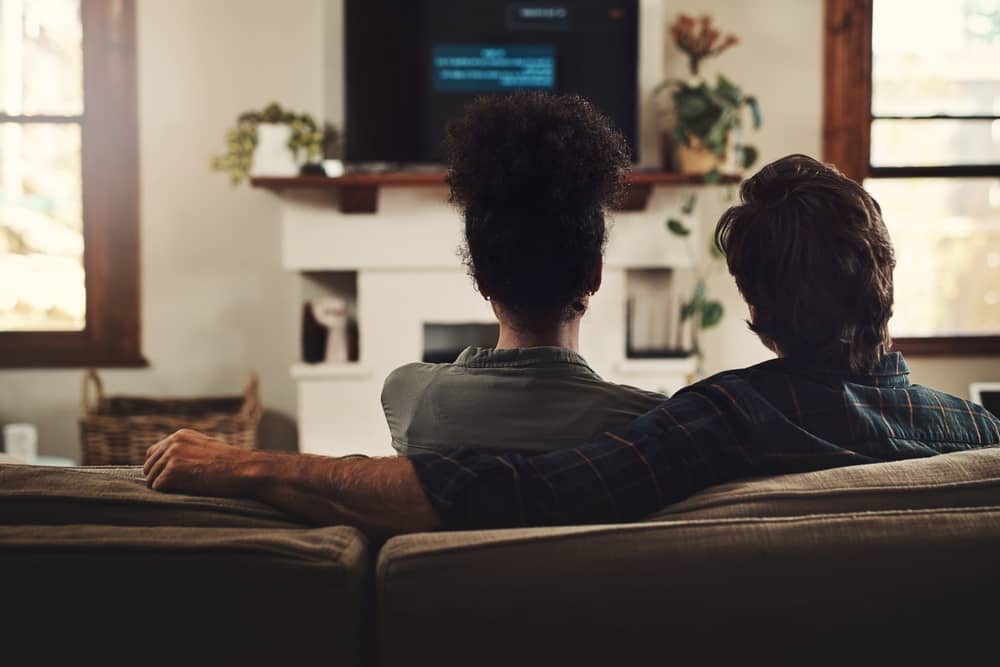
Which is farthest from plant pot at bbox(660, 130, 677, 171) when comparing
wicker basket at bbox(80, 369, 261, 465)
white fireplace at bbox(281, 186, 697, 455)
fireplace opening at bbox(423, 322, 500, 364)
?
wicker basket at bbox(80, 369, 261, 465)

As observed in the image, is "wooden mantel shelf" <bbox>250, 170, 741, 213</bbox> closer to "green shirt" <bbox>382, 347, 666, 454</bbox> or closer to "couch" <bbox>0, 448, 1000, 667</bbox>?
"green shirt" <bbox>382, 347, 666, 454</bbox>

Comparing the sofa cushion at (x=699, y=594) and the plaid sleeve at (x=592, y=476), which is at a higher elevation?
the plaid sleeve at (x=592, y=476)

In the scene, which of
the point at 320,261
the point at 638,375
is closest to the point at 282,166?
the point at 320,261

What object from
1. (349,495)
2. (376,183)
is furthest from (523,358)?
(376,183)

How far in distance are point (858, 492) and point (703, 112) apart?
2719 mm

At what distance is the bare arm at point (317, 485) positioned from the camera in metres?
0.88

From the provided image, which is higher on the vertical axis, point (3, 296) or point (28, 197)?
point (28, 197)

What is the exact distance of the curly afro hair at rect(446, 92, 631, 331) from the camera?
1.14 meters

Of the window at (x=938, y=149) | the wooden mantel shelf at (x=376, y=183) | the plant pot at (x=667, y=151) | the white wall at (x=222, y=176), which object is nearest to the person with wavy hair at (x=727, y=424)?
the wooden mantel shelf at (x=376, y=183)

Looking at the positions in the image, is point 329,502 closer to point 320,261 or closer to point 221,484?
point 221,484

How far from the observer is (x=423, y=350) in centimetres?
370

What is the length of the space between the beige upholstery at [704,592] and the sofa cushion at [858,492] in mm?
37

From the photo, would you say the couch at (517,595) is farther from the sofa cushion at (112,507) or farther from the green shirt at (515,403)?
the green shirt at (515,403)

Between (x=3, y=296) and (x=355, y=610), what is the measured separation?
3.46 m
